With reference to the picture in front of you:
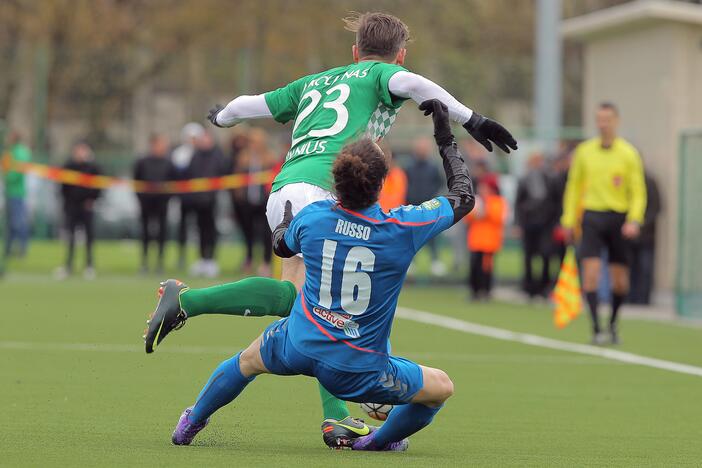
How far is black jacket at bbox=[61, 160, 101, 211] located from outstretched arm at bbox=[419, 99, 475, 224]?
16.1 m

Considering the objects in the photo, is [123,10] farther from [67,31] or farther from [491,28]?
[491,28]

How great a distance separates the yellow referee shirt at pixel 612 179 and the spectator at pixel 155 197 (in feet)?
34.2

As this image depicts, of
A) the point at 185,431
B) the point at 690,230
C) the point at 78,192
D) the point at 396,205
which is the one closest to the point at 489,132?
the point at 185,431

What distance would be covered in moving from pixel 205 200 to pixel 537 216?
18.1 ft

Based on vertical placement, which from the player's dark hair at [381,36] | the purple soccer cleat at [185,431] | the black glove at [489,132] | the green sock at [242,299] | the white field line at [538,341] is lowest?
the white field line at [538,341]

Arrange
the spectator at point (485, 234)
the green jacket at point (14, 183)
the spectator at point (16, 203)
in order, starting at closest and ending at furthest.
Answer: the spectator at point (485, 234), the green jacket at point (14, 183), the spectator at point (16, 203)

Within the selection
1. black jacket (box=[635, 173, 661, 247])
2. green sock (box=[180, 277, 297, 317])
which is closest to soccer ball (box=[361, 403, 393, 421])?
green sock (box=[180, 277, 297, 317])

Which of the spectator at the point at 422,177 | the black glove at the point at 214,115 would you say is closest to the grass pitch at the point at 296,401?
the black glove at the point at 214,115

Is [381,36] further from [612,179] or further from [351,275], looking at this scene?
[612,179]

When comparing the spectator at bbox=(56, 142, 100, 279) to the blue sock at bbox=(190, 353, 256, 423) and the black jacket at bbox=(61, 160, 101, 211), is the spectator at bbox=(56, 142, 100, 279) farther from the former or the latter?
the blue sock at bbox=(190, 353, 256, 423)

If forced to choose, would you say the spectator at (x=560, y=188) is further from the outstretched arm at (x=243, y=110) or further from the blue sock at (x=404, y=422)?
the blue sock at (x=404, y=422)

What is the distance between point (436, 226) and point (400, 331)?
323 inches

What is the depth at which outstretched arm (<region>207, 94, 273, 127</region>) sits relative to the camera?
7949 mm

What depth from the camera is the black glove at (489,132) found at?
24.1ft
